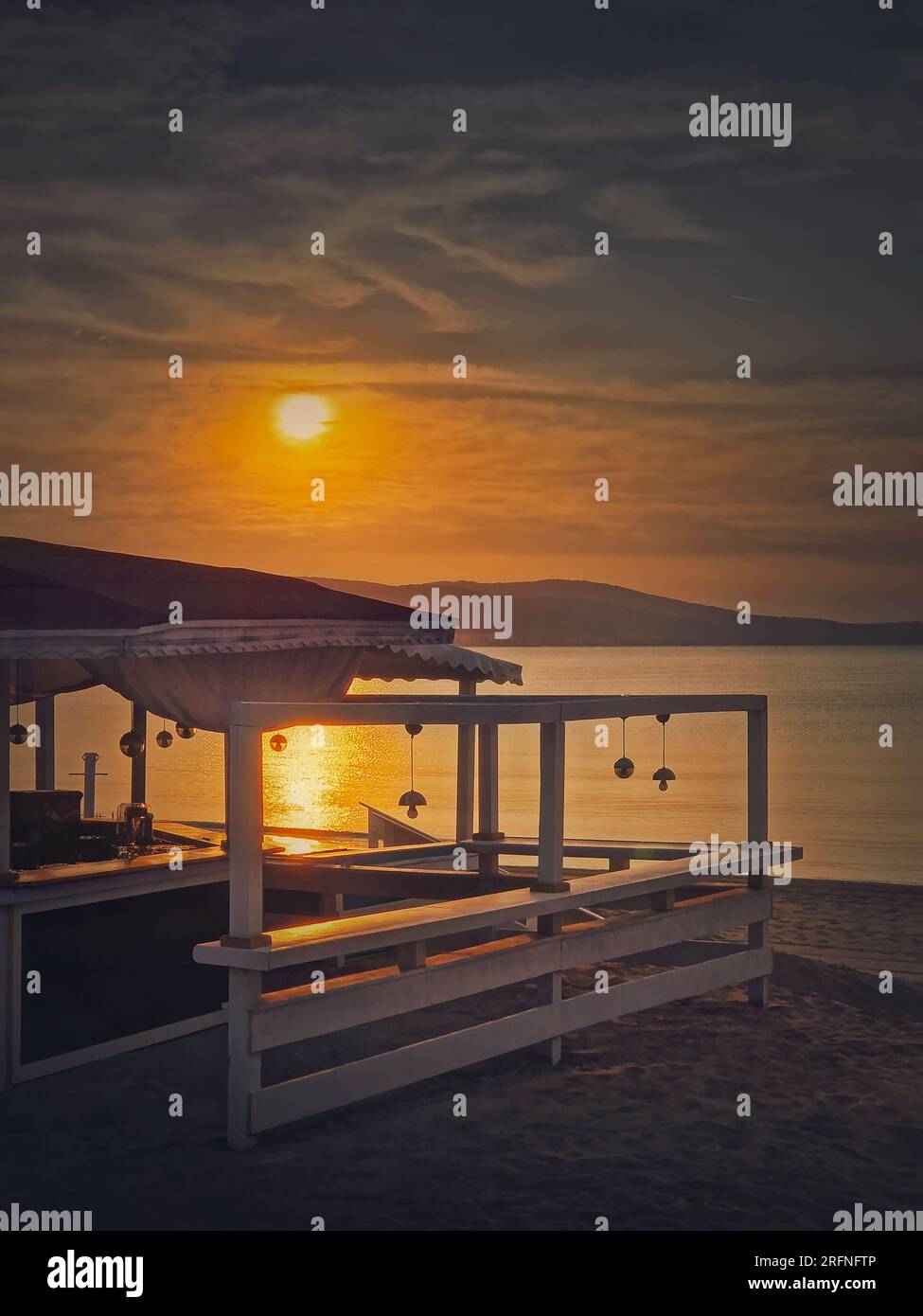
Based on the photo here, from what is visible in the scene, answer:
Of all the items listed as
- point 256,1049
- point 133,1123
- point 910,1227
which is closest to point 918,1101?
point 910,1227

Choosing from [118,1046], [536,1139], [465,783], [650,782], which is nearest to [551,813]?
[536,1139]

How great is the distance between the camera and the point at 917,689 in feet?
530

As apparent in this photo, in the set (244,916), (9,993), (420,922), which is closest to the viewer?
(244,916)

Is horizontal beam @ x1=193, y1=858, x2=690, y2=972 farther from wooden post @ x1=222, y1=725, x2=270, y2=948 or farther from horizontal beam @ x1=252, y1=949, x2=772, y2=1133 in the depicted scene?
horizontal beam @ x1=252, y1=949, x2=772, y2=1133

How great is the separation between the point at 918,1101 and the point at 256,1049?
3786mm

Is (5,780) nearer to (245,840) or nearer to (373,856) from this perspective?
(245,840)

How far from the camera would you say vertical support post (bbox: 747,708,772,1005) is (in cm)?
1058

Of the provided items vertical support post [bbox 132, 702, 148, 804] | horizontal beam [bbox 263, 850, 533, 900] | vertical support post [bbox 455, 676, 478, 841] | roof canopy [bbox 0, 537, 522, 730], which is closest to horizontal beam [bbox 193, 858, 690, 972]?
horizontal beam [bbox 263, 850, 533, 900]

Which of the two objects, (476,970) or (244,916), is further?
(476,970)

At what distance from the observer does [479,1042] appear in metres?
8.35

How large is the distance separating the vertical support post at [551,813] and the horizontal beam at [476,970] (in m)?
0.37

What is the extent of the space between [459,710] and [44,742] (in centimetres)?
491

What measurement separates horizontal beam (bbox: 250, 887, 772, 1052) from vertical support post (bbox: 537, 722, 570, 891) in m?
0.37
